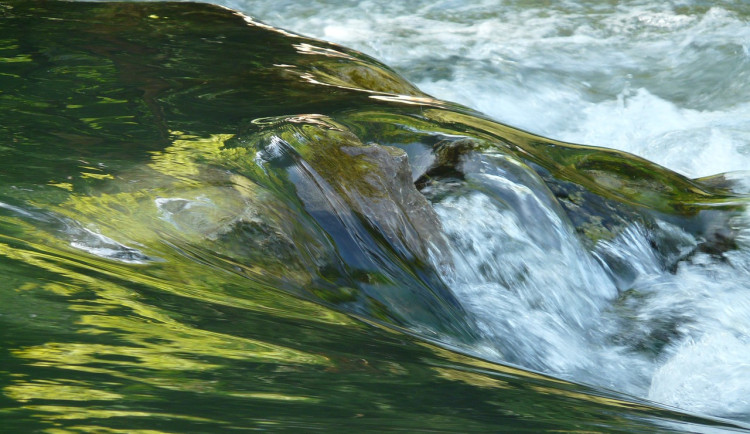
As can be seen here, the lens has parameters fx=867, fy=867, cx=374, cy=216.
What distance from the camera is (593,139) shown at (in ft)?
22.9

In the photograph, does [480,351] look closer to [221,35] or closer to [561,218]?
[561,218]

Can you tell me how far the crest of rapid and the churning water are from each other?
19 millimetres

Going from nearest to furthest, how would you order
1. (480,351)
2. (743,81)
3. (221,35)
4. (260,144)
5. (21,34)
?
(480,351), (260,144), (21,34), (221,35), (743,81)

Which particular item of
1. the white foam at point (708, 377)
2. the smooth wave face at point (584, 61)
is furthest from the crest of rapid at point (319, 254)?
the smooth wave face at point (584, 61)

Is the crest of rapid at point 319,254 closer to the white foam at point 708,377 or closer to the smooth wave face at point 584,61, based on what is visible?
the white foam at point 708,377

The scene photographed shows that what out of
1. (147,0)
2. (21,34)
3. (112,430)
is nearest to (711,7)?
(147,0)

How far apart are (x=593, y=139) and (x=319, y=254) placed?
15.3 ft

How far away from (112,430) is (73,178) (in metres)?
1.67

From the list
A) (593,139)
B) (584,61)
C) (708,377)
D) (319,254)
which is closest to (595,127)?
(593,139)

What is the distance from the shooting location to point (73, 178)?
9.31 feet

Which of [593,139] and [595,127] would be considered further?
[595,127]

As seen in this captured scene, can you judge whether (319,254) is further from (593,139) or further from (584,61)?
(584,61)

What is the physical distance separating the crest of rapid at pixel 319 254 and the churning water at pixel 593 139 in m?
0.02

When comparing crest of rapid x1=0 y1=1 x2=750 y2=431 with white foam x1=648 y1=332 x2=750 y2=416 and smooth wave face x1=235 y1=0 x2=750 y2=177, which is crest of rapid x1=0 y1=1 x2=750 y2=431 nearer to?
Result: white foam x1=648 y1=332 x2=750 y2=416
